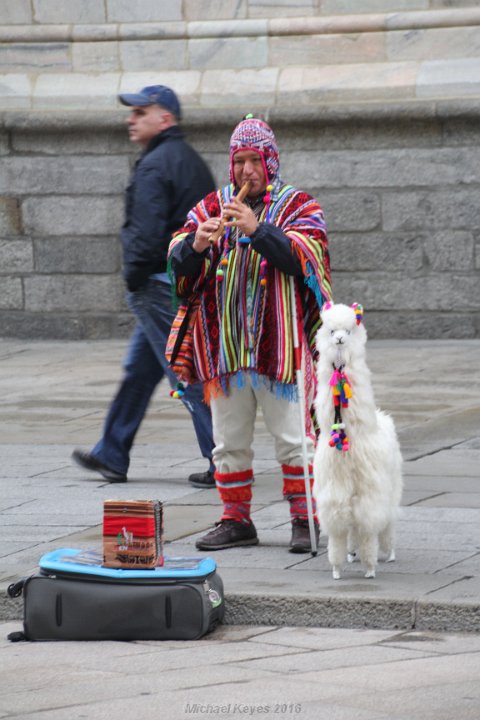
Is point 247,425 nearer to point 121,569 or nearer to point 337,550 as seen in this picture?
point 337,550

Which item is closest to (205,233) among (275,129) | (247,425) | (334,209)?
(247,425)

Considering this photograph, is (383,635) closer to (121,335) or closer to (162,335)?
(162,335)

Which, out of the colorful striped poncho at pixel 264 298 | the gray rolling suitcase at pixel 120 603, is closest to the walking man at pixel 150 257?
the colorful striped poncho at pixel 264 298

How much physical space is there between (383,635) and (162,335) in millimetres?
→ 2979

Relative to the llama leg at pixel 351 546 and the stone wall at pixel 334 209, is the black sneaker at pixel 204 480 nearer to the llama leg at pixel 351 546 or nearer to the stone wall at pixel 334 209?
the llama leg at pixel 351 546

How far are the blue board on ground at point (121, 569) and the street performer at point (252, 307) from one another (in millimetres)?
765

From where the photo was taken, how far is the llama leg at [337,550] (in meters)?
6.05

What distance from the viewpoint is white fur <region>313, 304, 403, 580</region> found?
6.02 meters

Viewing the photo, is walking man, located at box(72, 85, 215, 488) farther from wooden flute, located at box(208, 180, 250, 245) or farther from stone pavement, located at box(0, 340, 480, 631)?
wooden flute, located at box(208, 180, 250, 245)

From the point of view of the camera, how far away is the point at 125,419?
8461 mm

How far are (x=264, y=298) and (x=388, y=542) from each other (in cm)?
110

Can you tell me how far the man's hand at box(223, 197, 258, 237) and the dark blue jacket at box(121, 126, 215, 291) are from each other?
1.86m

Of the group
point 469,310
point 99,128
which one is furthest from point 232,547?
point 99,128

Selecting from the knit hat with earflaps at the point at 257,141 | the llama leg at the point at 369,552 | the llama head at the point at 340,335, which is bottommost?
the llama leg at the point at 369,552
